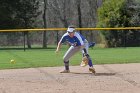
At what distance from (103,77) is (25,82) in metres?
2.42

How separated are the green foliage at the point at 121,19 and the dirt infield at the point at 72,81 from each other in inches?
701

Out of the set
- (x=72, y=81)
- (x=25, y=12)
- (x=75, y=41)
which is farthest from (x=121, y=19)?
(x=72, y=81)

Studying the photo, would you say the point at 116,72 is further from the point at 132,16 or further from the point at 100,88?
the point at 132,16

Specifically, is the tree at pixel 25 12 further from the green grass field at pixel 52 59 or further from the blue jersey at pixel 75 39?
the blue jersey at pixel 75 39

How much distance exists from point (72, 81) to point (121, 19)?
22.6m

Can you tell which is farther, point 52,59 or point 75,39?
point 52,59

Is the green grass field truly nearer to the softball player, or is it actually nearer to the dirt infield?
the dirt infield

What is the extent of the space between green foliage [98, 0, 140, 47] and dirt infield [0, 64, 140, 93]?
17.8m

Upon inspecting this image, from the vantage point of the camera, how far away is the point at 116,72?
13375 millimetres

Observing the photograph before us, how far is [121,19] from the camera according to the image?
33.3 metres

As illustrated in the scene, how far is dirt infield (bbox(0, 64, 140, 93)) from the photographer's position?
994cm

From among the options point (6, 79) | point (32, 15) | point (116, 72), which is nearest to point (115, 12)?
point (32, 15)

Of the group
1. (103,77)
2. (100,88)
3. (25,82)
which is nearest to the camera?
(100,88)

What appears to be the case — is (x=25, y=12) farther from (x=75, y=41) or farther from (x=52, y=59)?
(x=75, y=41)
